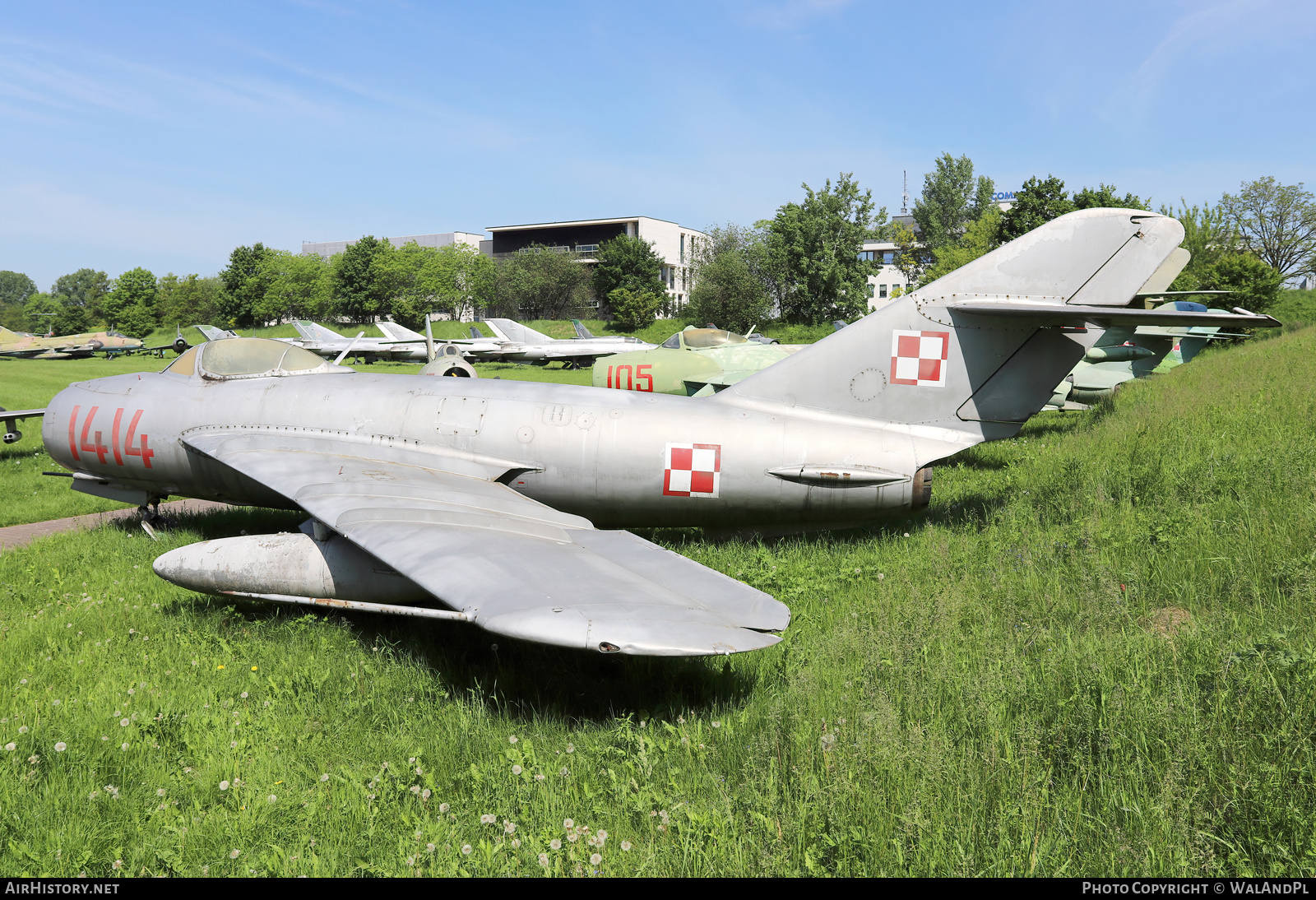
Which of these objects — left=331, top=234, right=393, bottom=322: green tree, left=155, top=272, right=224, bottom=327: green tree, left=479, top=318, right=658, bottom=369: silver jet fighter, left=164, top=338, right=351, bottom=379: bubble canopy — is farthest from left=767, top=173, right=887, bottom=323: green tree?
left=155, top=272, right=224, bottom=327: green tree

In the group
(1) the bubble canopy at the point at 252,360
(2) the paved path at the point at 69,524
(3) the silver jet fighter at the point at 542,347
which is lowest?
(2) the paved path at the point at 69,524

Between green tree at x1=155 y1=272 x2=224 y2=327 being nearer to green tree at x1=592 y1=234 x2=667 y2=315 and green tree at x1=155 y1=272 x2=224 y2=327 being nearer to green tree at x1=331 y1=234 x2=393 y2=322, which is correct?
green tree at x1=331 y1=234 x2=393 y2=322

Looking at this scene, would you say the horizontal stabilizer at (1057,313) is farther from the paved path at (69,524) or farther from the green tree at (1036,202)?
the green tree at (1036,202)

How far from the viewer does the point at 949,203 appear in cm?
10169

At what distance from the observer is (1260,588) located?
546cm

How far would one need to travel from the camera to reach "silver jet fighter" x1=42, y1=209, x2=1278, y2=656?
6430 mm

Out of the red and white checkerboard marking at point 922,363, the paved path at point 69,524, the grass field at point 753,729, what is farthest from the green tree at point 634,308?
the grass field at point 753,729

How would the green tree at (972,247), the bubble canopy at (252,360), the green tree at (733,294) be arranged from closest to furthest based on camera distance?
the bubble canopy at (252,360), the green tree at (972,247), the green tree at (733,294)

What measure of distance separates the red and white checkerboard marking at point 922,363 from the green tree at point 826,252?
6174cm

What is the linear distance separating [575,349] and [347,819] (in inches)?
1572

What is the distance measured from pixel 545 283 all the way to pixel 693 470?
87.0m

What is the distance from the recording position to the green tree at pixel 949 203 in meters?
101

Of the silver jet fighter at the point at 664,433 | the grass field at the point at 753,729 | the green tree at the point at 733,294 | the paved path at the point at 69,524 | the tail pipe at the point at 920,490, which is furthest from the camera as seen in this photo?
the green tree at the point at 733,294
